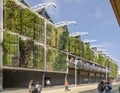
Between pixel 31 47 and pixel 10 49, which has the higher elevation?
pixel 31 47

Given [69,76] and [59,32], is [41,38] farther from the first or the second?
[69,76]

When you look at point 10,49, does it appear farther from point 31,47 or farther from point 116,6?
point 116,6

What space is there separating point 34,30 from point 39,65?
19.8ft

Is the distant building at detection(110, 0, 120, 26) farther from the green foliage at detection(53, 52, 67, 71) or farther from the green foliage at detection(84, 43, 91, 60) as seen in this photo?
the green foliage at detection(84, 43, 91, 60)

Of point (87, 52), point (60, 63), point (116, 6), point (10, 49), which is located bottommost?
point (60, 63)

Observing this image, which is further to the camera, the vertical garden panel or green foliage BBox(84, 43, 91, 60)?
green foliage BBox(84, 43, 91, 60)

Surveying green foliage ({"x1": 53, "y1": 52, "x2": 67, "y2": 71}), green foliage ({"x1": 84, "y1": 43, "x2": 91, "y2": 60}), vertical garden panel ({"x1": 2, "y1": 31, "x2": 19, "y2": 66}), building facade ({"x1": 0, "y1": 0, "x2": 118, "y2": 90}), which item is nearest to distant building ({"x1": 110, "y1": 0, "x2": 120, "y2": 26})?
building facade ({"x1": 0, "y1": 0, "x2": 118, "y2": 90})

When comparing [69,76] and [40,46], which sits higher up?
[40,46]

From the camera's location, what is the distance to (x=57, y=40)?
72.2 metres

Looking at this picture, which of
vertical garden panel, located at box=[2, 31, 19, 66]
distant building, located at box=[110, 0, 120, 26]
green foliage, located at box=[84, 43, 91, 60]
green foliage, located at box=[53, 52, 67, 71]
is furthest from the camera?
green foliage, located at box=[84, 43, 91, 60]

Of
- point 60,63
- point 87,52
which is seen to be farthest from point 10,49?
point 87,52

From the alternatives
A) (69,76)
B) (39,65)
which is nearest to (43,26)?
(39,65)

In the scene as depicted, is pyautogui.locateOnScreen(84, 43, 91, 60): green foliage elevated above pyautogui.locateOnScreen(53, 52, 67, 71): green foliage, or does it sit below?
above

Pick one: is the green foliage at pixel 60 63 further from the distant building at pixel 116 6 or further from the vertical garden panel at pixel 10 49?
the distant building at pixel 116 6
